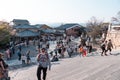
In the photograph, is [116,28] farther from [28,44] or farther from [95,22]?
[95,22]

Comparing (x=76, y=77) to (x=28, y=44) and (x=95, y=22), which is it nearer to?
(x=28, y=44)

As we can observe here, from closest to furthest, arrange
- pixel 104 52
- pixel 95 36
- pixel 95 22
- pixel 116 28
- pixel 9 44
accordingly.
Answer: pixel 104 52 → pixel 116 28 → pixel 9 44 → pixel 95 36 → pixel 95 22

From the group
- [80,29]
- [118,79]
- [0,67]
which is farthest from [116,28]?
[80,29]

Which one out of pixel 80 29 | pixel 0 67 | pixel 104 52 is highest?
pixel 0 67

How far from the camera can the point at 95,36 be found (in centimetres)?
4853

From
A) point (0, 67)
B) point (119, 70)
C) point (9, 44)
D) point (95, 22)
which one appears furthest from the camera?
point (95, 22)

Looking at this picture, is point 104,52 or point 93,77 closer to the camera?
point 93,77

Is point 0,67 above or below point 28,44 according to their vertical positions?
above

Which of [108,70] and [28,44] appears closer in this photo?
[108,70]

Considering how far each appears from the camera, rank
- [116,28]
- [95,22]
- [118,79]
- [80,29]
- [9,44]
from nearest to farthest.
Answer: [118,79] < [116,28] < [9,44] < [95,22] < [80,29]

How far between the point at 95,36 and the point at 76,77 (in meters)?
37.7

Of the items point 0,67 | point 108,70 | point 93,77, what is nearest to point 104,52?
point 108,70

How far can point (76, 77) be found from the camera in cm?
1137

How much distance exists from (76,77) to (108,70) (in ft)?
7.36
